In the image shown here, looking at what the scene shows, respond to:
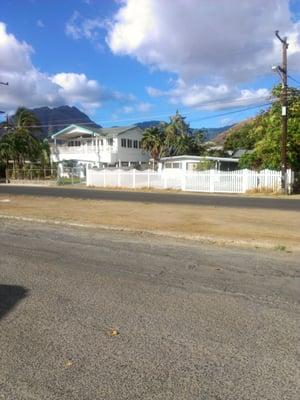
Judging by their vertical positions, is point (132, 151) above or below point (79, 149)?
below

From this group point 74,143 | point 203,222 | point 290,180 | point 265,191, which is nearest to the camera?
point 203,222

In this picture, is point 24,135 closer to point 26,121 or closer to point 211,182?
point 26,121

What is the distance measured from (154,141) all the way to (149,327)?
194 ft

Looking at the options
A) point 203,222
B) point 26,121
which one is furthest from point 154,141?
point 203,222

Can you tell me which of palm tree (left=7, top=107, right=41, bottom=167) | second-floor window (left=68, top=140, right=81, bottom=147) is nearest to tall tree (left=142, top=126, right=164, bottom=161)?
second-floor window (left=68, top=140, right=81, bottom=147)

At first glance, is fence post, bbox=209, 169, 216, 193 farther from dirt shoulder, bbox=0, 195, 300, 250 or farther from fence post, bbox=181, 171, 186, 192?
dirt shoulder, bbox=0, 195, 300, 250

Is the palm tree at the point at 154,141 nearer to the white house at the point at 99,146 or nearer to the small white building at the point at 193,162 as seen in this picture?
the white house at the point at 99,146

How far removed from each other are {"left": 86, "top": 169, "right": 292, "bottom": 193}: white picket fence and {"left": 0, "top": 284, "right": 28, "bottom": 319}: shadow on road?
1128 inches

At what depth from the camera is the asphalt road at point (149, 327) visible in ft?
12.6

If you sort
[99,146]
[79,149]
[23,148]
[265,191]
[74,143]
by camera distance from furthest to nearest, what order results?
[74,143] → [23,148] → [79,149] → [99,146] → [265,191]

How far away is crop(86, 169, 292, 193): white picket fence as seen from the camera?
34.2 m

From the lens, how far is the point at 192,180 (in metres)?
37.9

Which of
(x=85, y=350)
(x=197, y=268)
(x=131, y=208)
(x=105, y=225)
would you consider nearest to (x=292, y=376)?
(x=85, y=350)

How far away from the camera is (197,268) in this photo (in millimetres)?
8141
